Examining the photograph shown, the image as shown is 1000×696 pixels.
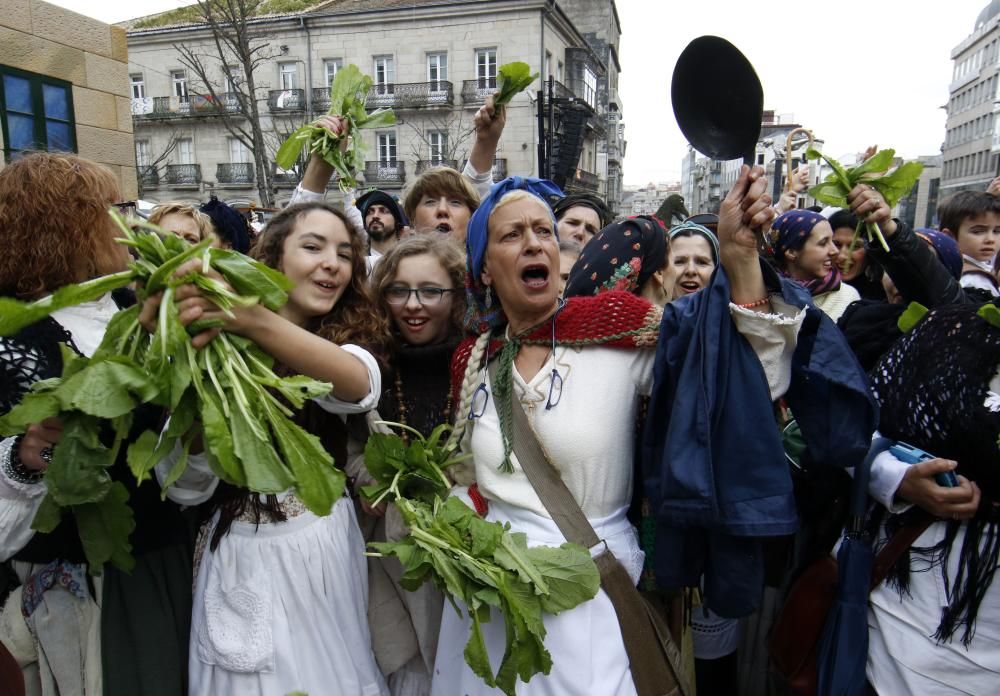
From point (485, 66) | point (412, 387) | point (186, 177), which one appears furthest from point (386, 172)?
point (412, 387)

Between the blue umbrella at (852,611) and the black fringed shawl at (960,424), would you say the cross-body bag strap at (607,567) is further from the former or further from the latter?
the black fringed shawl at (960,424)

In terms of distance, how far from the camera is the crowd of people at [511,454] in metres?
1.70

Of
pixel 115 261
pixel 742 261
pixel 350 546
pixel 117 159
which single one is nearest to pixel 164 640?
pixel 350 546

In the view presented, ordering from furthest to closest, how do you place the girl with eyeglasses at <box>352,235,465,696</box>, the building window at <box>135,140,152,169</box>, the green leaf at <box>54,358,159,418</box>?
the building window at <box>135,140,152,169</box>, the girl with eyeglasses at <box>352,235,465,696</box>, the green leaf at <box>54,358,159,418</box>

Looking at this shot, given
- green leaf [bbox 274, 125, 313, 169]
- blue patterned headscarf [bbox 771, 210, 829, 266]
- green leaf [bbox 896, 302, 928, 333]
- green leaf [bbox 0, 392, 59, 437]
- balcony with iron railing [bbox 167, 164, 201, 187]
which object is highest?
balcony with iron railing [bbox 167, 164, 201, 187]

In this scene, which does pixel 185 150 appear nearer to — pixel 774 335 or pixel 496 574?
pixel 496 574

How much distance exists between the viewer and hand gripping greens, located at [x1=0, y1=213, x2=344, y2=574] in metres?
1.37

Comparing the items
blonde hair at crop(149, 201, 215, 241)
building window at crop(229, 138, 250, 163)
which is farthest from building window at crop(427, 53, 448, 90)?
blonde hair at crop(149, 201, 215, 241)

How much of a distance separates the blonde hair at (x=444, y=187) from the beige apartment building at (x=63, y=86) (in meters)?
3.48

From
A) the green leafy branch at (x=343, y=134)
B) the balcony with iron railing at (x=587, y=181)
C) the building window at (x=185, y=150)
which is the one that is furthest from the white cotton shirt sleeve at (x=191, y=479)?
the building window at (x=185, y=150)

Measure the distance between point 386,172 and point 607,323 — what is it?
2980 centimetres

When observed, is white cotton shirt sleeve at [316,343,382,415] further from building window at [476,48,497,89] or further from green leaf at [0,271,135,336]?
building window at [476,48,497,89]

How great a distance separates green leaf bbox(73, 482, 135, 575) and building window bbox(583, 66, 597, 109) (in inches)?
1427

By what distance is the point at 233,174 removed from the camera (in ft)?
100.0
